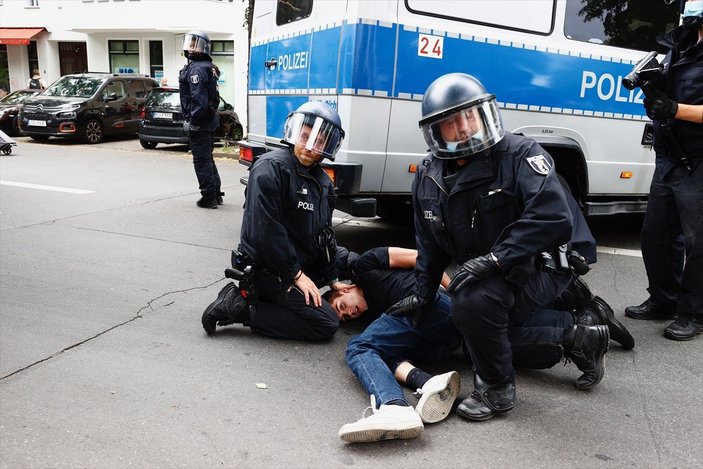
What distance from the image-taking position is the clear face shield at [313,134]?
12.1 feet

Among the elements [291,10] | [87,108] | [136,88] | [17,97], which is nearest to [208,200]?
[291,10]

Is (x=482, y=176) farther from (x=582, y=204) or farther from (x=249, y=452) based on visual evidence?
(x=582, y=204)

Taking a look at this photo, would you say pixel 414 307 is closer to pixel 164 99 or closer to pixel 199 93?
pixel 199 93

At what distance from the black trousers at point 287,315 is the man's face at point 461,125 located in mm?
1384

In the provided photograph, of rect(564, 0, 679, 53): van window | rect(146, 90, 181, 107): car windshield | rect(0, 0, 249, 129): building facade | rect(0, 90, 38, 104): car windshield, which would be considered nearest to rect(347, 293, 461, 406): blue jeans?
rect(564, 0, 679, 53): van window

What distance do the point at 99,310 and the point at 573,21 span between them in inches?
163

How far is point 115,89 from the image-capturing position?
16703 mm

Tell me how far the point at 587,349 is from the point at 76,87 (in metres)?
16.0

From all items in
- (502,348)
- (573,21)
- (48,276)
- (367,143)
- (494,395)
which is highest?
(573,21)

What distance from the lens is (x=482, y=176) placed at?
2936 mm

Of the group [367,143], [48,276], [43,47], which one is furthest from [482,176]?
[43,47]

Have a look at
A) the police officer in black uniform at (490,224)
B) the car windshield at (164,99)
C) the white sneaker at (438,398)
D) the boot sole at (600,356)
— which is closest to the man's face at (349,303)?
the police officer in black uniform at (490,224)

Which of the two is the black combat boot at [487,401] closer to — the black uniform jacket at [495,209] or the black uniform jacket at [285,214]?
the black uniform jacket at [495,209]

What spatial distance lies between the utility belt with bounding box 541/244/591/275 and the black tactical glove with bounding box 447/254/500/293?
0.35 meters
